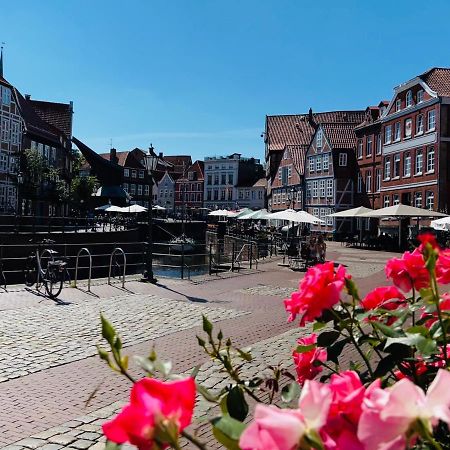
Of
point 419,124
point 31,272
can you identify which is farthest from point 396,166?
point 31,272

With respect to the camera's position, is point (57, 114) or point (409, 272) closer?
point (409, 272)

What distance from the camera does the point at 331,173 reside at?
55281mm

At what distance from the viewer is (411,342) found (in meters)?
1.62

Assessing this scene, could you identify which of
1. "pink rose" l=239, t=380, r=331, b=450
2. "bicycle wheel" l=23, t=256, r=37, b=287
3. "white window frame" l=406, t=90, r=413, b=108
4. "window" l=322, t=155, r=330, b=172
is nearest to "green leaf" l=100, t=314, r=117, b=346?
"pink rose" l=239, t=380, r=331, b=450

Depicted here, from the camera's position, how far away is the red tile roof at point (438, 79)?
1582 inches

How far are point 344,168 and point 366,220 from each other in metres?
6.44

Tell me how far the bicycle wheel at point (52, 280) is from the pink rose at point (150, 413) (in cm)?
1195

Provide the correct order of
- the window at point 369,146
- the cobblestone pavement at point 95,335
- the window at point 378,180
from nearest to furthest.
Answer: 1. the cobblestone pavement at point 95,335
2. the window at point 378,180
3. the window at point 369,146

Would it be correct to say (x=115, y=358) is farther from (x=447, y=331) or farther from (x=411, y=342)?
(x=447, y=331)

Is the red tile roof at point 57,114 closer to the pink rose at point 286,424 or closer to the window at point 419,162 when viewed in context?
the window at point 419,162

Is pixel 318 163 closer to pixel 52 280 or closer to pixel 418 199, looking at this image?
pixel 418 199

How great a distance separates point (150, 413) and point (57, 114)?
77.2 m

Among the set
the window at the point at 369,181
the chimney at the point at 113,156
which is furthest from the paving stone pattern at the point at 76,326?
the chimney at the point at 113,156

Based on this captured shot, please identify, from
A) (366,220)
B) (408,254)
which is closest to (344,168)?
(366,220)
